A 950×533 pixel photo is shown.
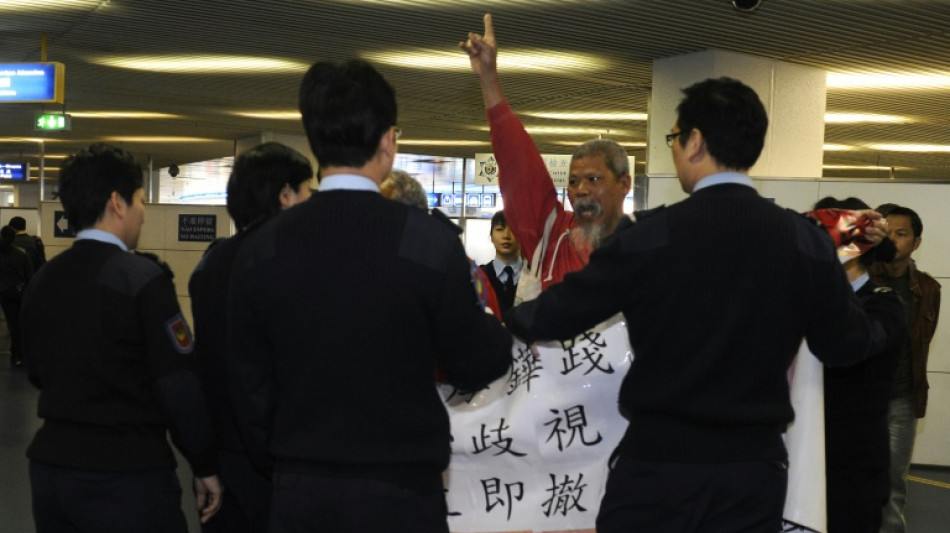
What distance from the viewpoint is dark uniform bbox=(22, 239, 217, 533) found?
8.50ft

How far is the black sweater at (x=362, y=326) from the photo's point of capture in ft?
6.43

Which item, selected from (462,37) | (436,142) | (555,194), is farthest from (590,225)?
(436,142)

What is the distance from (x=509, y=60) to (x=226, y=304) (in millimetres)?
7187

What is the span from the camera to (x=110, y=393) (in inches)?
103

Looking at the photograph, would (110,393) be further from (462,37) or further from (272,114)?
(272,114)

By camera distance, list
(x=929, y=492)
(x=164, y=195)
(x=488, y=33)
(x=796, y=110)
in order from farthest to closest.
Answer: (x=164, y=195)
(x=796, y=110)
(x=929, y=492)
(x=488, y=33)

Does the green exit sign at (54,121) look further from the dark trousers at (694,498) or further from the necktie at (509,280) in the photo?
the dark trousers at (694,498)

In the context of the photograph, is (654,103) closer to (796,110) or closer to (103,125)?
(796,110)

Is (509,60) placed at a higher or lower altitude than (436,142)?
higher

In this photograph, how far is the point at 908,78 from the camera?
32.8ft

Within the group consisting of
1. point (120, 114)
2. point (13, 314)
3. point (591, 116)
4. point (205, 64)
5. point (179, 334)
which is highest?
point (205, 64)

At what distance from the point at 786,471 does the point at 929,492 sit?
5520 mm

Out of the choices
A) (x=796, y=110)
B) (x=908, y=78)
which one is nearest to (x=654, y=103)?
(x=796, y=110)

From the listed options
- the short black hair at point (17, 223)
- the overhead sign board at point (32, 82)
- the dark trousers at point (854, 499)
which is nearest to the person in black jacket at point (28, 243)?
the short black hair at point (17, 223)
